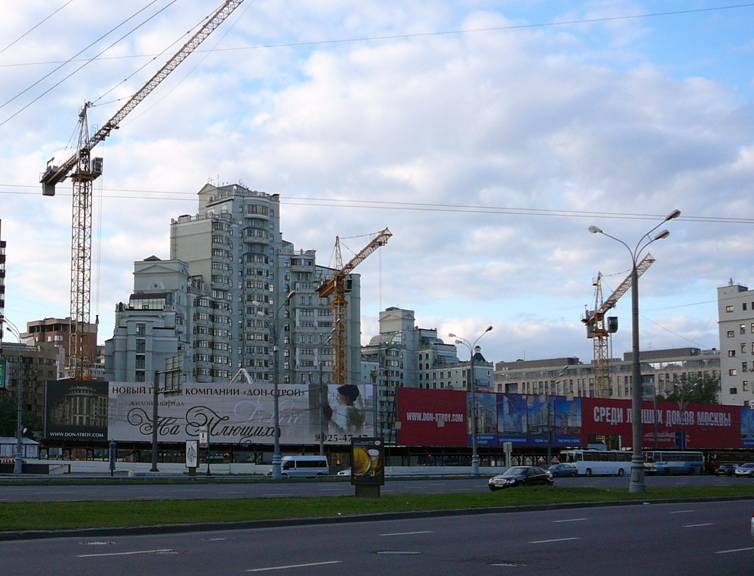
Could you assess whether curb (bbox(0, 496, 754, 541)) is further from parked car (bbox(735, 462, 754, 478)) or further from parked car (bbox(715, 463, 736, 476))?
parked car (bbox(715, 463, 736, 476))

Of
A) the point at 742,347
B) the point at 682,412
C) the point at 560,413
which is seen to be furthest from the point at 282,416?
the point at 742,347

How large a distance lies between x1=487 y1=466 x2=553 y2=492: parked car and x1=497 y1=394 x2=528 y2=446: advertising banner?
173 feet

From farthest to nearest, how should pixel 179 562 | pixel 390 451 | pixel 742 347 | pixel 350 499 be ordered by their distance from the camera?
1. pixel 742 347
2. pixel 390 451
3. pixel 350 499
4. pixel 179 562

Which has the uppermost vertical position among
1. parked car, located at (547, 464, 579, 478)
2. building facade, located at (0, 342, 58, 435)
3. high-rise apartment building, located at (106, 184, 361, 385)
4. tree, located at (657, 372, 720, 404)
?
high-rise apartment building, located at (106, 184, 361, 385)

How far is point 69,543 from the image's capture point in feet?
60.5

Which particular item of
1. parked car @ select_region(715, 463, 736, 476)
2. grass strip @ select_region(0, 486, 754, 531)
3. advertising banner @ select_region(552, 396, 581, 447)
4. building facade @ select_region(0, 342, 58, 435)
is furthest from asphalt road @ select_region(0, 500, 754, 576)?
building facade @ select_region(0, 342, 58, 435)

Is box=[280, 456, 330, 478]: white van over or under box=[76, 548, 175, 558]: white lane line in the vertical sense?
under

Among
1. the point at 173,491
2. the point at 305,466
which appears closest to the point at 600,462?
the point at 305,466

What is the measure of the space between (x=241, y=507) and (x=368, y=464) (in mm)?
6474

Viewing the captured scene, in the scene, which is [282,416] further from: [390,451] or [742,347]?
[742,347]

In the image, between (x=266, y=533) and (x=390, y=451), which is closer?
(x=266, y=533)

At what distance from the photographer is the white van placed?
76688 millimetres

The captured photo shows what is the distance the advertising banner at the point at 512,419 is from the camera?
103625 mm

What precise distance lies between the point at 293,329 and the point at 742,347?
75.6m
